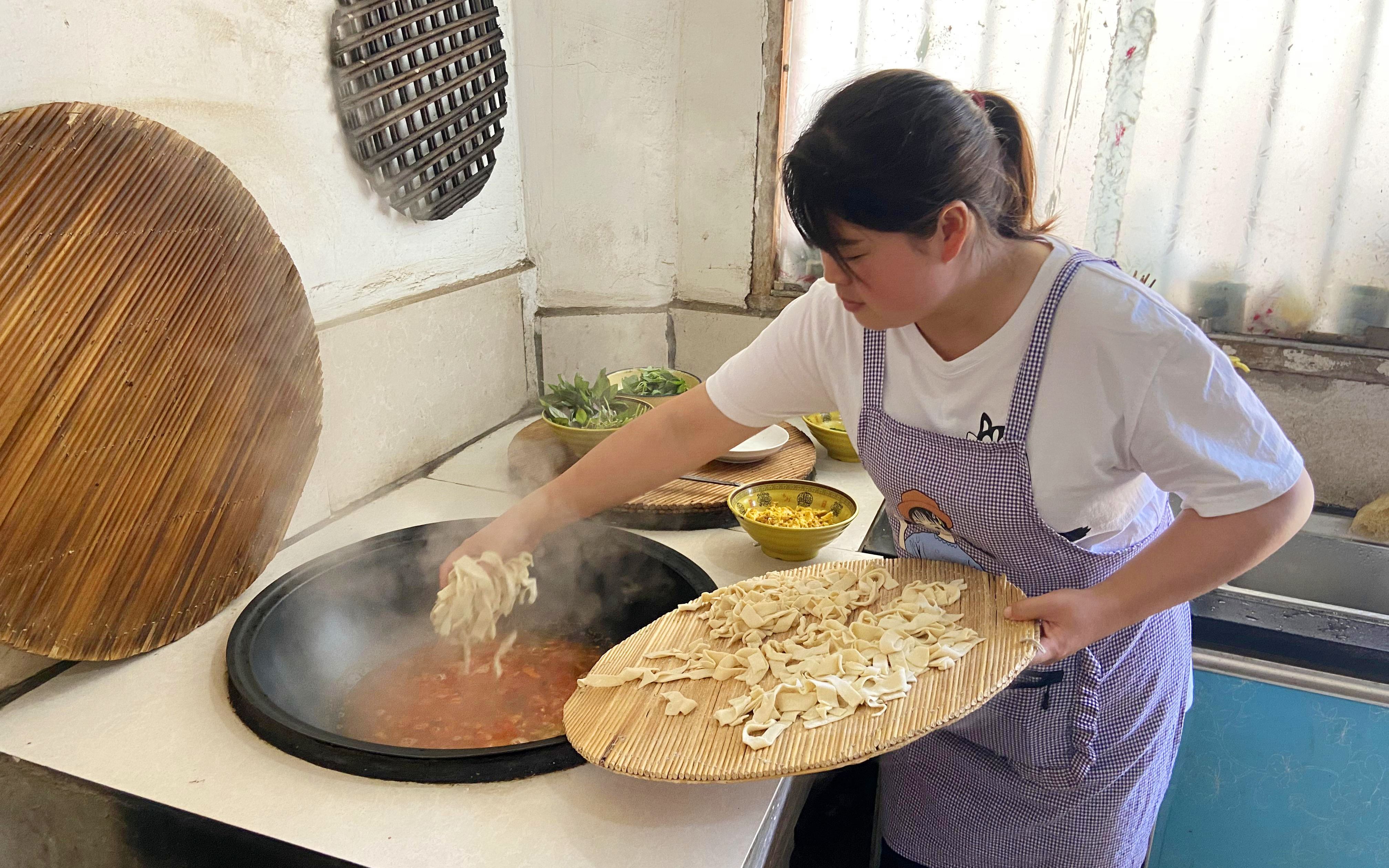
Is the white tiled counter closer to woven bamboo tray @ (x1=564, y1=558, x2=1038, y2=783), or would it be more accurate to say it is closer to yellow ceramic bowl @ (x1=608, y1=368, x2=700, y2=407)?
woven bamboo tray @ (x1=564, y1=558, x2=1038, y2=783)

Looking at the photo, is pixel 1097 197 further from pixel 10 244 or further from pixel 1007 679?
pixel 10 244

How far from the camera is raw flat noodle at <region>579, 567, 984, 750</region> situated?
979mm

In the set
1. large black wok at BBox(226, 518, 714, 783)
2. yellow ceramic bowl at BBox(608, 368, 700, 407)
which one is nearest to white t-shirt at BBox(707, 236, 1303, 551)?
large black wok at BBox(226, 518, 714, 783)

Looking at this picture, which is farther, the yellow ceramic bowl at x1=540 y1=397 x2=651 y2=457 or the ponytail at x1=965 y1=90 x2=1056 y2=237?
the yellow ceramic bowl at x1=540 y1=397 x2=651 y2=457

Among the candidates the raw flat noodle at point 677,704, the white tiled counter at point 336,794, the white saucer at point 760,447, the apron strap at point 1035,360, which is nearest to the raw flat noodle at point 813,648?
the raw flat noodle at point 677,704

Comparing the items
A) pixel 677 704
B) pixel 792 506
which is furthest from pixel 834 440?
pixel 677 704

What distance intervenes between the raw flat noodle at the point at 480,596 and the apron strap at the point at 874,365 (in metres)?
0.58

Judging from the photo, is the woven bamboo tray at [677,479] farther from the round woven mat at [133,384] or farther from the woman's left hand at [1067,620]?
the woman's left hand at [1067,620]

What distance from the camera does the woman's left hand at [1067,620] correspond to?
1.04 metres

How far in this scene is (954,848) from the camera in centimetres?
145

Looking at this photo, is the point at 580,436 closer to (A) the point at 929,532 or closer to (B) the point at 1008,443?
(A) the point at 929,532

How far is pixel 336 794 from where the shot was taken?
1.02 metres

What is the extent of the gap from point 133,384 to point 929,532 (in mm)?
1129

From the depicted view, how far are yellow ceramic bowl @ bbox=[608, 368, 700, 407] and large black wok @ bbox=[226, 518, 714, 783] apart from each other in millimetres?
592
